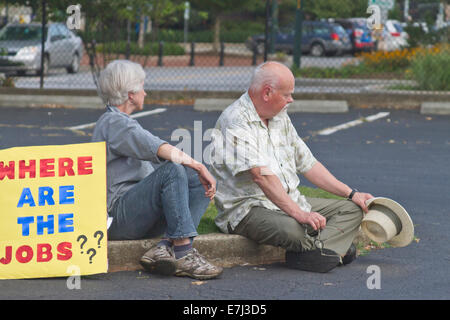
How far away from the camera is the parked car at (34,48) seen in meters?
21.2

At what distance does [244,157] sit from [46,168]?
1.16m

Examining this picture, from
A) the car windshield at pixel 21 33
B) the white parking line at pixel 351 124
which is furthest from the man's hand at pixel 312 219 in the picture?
the car windshield at pixel 21 33

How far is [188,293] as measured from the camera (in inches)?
189

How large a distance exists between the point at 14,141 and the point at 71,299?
635 centimetres

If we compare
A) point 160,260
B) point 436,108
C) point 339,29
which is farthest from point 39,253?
point 339,29

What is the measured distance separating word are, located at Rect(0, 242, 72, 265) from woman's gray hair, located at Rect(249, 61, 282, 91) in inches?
58.6

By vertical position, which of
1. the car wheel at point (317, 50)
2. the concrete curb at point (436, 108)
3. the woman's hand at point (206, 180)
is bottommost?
the car wheel at point (317, 50)

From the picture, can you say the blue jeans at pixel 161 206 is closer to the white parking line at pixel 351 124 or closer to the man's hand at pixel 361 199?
the man's hand at pixel 361 199

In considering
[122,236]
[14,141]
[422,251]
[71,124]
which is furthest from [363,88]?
[122,236]

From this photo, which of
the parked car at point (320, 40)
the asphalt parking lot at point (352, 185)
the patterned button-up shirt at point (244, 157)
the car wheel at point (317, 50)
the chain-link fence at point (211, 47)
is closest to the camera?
the asphalt parking lot at point (352, 185)

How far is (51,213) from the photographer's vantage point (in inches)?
196

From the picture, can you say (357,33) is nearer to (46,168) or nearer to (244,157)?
(244,157)

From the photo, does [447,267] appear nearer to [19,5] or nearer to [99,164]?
[99,164]

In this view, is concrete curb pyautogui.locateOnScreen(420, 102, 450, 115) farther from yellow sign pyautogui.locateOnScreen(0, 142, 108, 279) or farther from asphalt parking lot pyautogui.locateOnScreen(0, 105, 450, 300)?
yellow sign pyautogui.locateOnScreen(0, 142, 108, 279)
